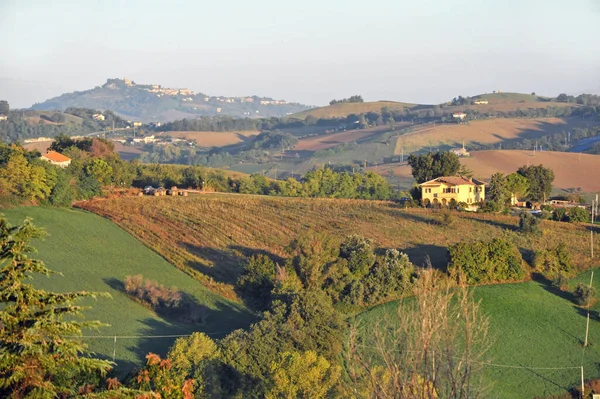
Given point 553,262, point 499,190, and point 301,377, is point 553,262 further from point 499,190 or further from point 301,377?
point 301,377

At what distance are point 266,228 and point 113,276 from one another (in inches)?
430

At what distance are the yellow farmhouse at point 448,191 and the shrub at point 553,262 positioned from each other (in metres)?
13.3

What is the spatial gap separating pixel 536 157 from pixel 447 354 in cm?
7542

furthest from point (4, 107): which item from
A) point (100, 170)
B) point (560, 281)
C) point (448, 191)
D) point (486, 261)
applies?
point (560, 281)

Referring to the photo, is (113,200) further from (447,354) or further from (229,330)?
(447,354)

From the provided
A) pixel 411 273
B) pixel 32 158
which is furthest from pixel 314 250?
pixel 32 158

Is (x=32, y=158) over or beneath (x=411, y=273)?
over

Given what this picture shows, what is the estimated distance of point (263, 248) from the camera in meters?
39.5

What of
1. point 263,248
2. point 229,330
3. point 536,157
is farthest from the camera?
point 536,157

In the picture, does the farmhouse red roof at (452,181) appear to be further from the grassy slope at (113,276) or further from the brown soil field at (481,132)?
the brown soil field at (481,132)

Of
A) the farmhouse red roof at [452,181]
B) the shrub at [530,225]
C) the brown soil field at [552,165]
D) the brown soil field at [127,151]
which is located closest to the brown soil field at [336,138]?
the brown soil field at [127,151]

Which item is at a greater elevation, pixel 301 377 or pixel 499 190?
pixel 499 190

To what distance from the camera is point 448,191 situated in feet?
165

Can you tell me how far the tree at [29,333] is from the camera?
9.21 m
